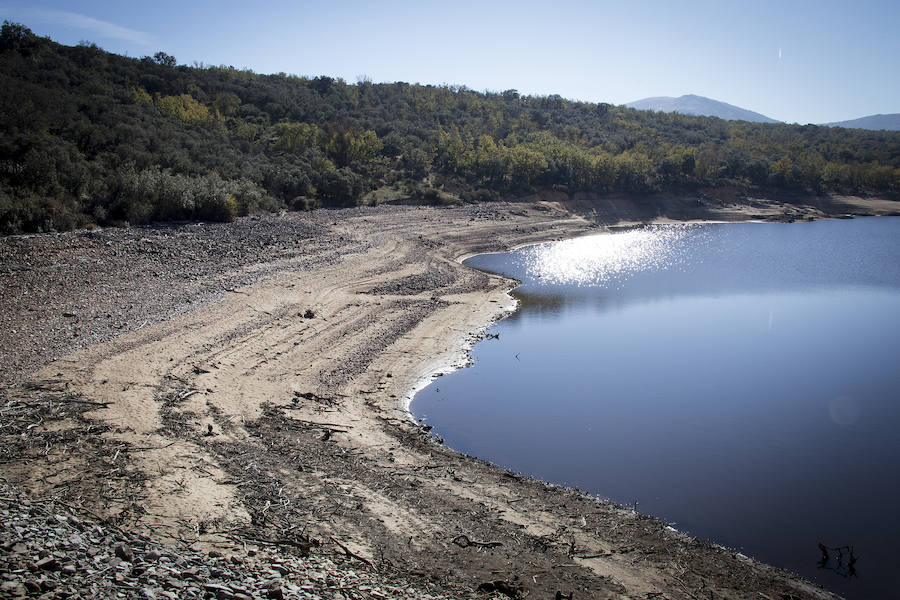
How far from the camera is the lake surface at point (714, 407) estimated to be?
11211 millimetres

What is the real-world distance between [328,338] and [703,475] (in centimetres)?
1213

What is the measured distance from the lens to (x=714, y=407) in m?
16.4

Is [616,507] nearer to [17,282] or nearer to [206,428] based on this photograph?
[206,428]

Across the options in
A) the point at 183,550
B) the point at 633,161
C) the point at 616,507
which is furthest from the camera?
the point at 633,161

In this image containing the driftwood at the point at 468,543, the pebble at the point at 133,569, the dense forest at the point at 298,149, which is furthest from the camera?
the dense forest at the point at 298,149

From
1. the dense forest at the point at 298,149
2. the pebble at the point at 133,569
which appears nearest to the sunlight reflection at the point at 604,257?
the dense forest at the point at 298,149

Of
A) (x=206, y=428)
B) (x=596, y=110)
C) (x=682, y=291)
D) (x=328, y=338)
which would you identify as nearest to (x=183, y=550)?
(x=206, y=428)

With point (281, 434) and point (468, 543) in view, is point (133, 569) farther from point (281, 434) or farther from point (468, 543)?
point (281, 434)

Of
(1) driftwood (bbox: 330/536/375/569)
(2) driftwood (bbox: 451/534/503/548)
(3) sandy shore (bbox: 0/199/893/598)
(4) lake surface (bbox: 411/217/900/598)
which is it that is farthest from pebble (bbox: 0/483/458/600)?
(4) lake surface (bbox: 411/217/900/598)

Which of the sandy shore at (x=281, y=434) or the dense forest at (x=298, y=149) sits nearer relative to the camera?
the sandy shore at (x=281, y=434)

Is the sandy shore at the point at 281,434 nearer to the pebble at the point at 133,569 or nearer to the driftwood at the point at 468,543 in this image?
the driftwood at the point at 468,543

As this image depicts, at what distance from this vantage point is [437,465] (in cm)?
1202

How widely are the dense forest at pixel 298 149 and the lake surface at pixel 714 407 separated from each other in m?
19.9

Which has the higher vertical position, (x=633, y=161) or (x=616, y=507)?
(x=633, y=161)
